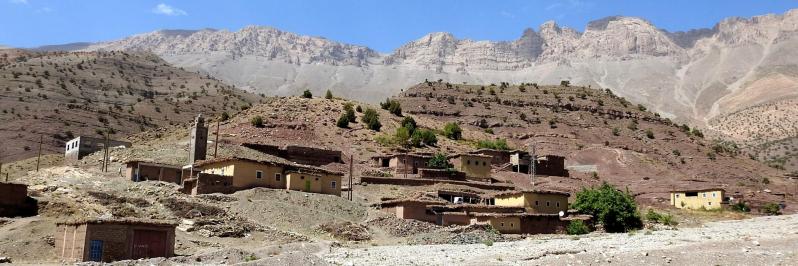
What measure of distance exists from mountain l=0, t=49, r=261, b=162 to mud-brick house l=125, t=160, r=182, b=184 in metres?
39.9

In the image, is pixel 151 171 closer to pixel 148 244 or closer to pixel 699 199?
pixel 148 244

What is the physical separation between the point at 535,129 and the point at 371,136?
1077 inches

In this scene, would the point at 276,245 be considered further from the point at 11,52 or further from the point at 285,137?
the point at 11,52

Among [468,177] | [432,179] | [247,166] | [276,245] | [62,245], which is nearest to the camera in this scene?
[62,245]

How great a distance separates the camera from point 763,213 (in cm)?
6056

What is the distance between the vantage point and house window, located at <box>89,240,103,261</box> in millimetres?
30147

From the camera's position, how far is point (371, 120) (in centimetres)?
7662

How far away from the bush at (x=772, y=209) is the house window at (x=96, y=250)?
1928 inches

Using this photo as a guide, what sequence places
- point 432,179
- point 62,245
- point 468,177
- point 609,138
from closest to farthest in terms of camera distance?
point 62,245 < point 432,179 < point 468,177 < point 609,138

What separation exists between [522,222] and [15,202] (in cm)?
2548

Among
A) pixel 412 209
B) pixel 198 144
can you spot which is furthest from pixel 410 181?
pixel 198 144

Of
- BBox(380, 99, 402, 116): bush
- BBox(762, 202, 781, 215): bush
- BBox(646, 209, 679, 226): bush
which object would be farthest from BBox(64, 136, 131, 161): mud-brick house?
BBox(762, 202, 781, 215): bush

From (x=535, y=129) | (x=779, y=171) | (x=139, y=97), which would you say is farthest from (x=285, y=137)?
(x=139, y=97)

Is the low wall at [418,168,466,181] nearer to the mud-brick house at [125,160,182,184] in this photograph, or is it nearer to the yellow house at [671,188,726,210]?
the mud-brick house at [125,160,182,184]
